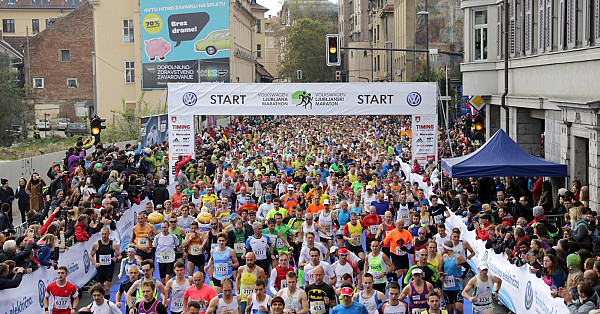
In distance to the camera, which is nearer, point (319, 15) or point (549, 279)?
point (549, 279)

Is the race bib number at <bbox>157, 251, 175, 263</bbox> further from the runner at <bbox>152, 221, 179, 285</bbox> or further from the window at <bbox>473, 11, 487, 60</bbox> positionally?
the window at <bbox>473, 11, 487, 60</bbox>

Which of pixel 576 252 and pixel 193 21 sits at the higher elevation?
pixel 193 21

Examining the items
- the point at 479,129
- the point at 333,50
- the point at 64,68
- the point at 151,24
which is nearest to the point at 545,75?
the point at 479,129

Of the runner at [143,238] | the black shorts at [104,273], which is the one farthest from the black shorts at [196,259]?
the black shorts at [104,273]

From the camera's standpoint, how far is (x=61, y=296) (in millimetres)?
11547

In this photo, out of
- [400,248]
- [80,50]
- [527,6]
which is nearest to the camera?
[400,248]

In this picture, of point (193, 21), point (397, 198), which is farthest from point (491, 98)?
point (193, 21)

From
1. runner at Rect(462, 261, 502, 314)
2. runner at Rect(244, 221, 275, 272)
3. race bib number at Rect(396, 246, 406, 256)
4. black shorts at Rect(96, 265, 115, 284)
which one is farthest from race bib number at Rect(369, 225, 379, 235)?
black shorts at Rect(96, 265, 115, 284)

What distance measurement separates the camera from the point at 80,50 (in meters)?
66.2

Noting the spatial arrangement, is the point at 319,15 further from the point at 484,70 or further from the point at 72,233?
the point at 72,233

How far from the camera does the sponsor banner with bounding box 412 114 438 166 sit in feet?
85.6

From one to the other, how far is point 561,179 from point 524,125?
4019 mm

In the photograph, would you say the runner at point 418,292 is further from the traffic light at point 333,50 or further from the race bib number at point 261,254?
the traffic light at point 333,50

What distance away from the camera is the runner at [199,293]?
1069cm
